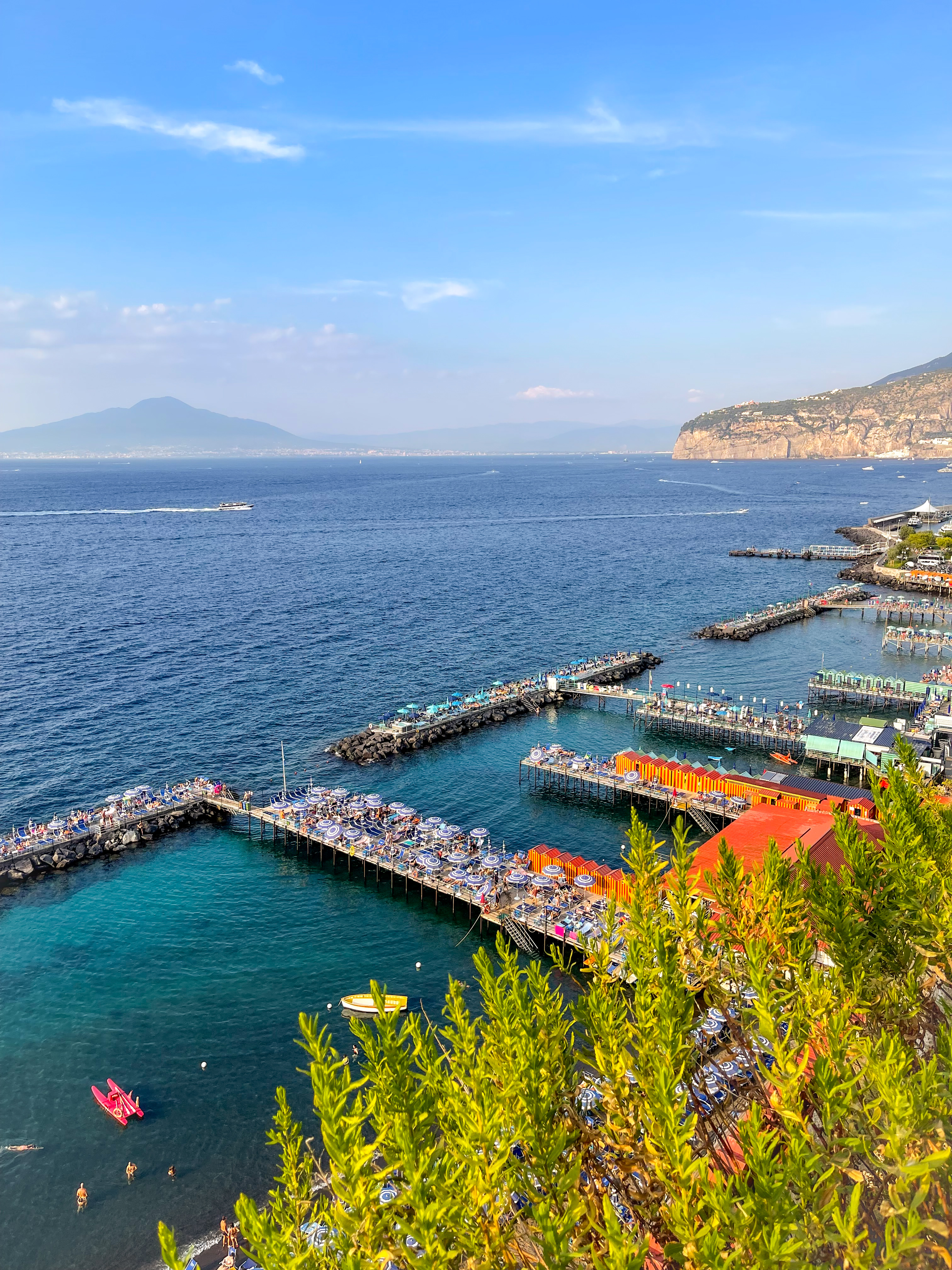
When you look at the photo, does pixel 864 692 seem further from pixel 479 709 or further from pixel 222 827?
pixel 222 827

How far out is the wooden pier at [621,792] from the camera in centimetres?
5969

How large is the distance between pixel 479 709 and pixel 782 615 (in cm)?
6027

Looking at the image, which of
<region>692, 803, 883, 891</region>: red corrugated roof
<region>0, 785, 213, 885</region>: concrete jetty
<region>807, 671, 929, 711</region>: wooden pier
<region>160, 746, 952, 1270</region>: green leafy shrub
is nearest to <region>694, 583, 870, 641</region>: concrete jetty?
<region>807, 671, 929, 711</region>: wooden pier

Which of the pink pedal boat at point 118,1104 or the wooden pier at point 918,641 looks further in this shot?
the wooden pier at point 918,641

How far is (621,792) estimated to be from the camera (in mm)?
66750

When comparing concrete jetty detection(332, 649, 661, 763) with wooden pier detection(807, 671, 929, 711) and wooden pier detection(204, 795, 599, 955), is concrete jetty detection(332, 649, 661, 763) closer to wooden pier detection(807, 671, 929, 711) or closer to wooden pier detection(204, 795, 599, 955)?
wooden pier detection(204, 795, 599, 955)

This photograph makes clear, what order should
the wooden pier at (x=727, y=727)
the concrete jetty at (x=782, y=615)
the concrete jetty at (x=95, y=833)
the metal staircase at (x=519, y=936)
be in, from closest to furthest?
the metal staircase at (x=519, y=936) → the concrete jetty at (x=95, y=833) → the wooden pier at (x=727, y=727) → the concrete jetty at (x=782, y=615)

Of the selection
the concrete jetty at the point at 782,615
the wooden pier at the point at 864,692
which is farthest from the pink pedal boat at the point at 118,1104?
the concrete jetty at the point at 782,615

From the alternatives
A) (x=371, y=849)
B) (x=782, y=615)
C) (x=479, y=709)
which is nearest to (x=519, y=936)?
(x=371, y=849)

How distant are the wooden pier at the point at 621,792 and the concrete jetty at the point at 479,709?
10.7 meters

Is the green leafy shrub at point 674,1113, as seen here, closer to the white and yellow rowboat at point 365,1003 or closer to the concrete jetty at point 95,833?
the white and yellow rowboat at point 365,1003

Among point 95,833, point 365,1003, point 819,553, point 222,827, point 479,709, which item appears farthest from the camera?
point 819,553

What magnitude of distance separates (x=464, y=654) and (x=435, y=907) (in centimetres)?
5659

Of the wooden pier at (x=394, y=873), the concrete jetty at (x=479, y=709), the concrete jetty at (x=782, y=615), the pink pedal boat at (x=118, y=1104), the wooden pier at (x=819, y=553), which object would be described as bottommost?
the pink pedal boat at (x=118, y=1104)
